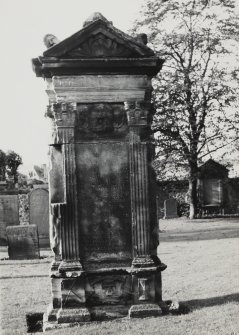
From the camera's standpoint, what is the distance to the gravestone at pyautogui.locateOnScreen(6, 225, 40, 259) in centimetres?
1317

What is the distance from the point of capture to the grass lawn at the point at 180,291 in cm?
621

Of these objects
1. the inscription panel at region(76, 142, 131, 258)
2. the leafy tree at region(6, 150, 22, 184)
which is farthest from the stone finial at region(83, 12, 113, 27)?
the leafy tree at region(6, 150, 22, 184)

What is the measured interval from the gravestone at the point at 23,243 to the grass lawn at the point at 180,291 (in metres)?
0.45

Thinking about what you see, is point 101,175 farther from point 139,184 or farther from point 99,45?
point 99,45

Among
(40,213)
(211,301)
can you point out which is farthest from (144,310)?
(40,213)

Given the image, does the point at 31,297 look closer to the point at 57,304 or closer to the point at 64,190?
the point at 57,304

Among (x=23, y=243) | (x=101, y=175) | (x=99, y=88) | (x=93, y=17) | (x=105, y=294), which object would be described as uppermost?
(x=93, y=17)

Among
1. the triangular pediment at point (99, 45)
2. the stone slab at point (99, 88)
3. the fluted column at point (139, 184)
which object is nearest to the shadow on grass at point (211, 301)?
the fluted column at point (139, 184)

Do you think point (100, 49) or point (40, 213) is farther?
point (40, 213)

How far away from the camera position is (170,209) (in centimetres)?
3016

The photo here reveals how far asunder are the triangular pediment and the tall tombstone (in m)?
0.01

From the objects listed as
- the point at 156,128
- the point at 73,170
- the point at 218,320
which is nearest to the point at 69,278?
the point at 73,170

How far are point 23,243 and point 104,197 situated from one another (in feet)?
23.5

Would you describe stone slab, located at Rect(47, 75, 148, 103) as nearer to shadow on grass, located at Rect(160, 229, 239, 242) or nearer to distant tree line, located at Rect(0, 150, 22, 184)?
shadow on grass, located at Rect(160, 229, 239, 242)
